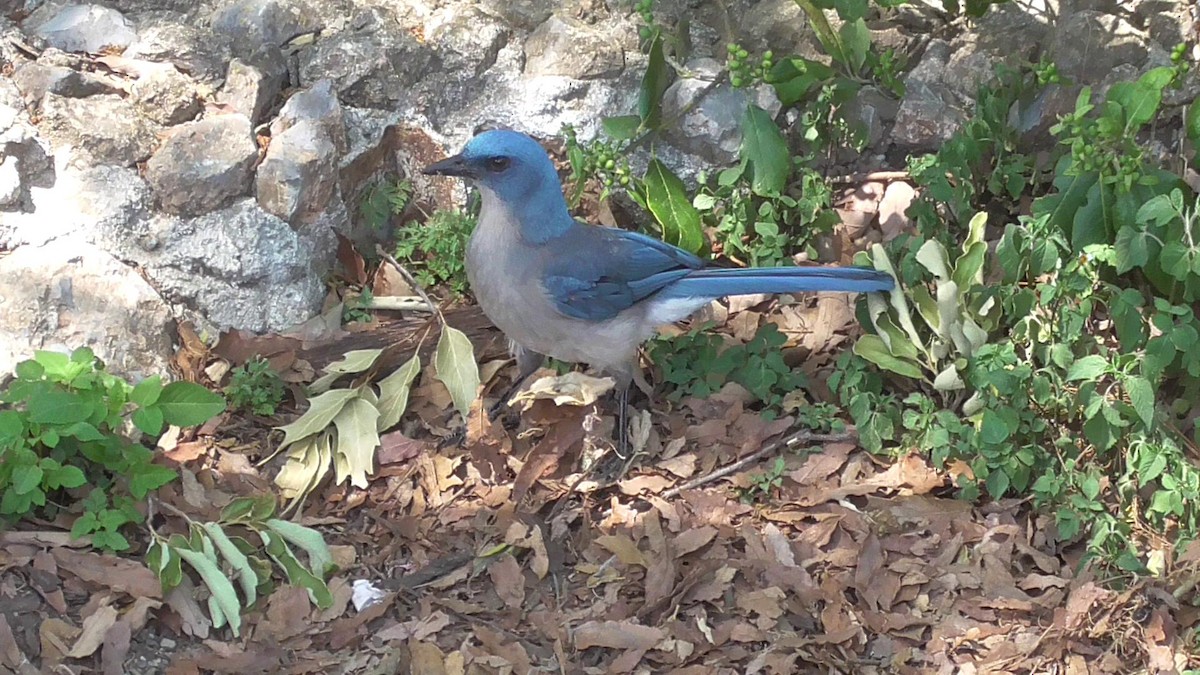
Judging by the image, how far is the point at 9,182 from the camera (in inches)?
154

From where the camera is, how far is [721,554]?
3.56 m

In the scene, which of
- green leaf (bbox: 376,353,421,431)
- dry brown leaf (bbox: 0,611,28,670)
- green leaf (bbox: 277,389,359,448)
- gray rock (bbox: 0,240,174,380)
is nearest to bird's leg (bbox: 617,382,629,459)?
green leaf (bbox: 376,353,421,431)

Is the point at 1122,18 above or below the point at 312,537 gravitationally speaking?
above

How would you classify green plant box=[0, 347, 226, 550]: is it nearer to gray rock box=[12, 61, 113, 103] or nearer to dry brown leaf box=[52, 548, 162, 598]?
dry brown leaf box=[52, 548, 162, 598]

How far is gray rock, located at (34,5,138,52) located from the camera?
4379 mm

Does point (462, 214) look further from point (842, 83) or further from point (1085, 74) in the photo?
point (1085, 74)

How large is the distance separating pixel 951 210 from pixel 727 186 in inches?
31.2

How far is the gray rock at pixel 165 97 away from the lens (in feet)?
14.0

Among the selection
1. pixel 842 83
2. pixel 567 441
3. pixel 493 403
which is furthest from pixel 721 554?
pixel 842 83

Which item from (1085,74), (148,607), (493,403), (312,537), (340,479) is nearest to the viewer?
(148,607)

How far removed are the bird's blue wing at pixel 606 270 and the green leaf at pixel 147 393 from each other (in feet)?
3.82

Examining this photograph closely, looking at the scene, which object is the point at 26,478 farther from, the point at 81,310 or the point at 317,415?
the point at 317,415

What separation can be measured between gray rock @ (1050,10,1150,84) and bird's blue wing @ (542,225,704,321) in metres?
1.67

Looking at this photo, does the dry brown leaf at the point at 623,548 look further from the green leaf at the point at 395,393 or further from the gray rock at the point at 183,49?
the gray rock at the point at 183,49
